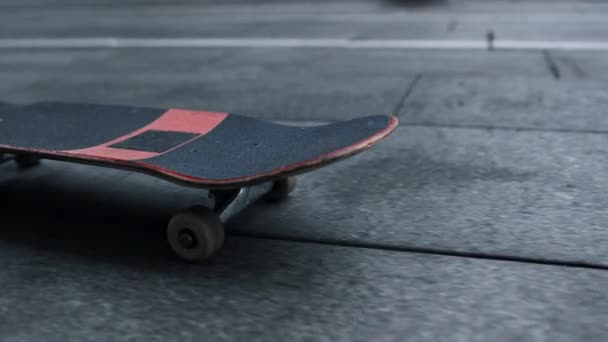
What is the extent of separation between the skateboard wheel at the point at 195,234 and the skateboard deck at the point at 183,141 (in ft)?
0.35

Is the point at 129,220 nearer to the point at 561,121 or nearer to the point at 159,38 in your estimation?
the point at 561,121

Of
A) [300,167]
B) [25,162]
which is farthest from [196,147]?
[25,162]

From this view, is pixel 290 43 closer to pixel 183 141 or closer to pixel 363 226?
pixel 183 141

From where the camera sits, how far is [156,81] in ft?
16.2

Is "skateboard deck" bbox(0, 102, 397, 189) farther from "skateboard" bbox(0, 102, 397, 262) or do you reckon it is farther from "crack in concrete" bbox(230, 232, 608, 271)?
"crack in concrete" bbox(230, 232, 608, 271)

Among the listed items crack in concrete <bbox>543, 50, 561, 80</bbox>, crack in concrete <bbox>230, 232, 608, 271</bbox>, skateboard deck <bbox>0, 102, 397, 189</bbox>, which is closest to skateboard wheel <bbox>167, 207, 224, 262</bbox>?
skateboard deck <bbox>0, 102, 397, 189</bbox>

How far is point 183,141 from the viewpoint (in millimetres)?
2410

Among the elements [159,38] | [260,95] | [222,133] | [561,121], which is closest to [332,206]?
[222,133]

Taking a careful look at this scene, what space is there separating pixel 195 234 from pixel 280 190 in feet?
1.87

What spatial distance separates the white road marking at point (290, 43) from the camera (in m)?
5.74

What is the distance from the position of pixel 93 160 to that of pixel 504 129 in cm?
215

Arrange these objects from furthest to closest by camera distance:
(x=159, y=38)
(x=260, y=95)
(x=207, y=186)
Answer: (x=159, y=38) → (x=260, y=95) → (x=207, y=186)

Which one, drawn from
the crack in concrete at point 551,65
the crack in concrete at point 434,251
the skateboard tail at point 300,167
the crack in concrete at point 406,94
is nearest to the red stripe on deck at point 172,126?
the skateboard tail at point 300,167

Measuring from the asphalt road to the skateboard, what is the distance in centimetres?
13
